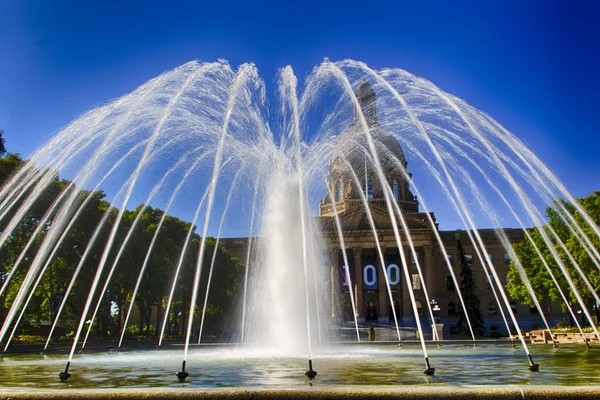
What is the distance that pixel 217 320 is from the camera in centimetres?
8006

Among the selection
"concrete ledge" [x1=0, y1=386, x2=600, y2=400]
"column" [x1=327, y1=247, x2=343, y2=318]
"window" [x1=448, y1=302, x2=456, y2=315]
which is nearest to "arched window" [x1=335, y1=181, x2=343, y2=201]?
"column" [x1=327, y1=247, x2=343, y2=318]

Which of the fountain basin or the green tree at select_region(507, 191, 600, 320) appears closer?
the fountain basin

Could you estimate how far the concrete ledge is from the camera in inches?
281

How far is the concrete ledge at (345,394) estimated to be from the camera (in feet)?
23.4

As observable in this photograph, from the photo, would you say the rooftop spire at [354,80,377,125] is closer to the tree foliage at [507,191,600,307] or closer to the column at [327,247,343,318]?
the tree foliage at [507,191,600,307]

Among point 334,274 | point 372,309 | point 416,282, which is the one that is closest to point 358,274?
point 334,274

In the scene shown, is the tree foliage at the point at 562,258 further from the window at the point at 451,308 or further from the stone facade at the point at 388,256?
the window at the point at 451,308

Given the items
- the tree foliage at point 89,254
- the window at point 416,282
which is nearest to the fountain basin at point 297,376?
the tree foliage at point 89,254

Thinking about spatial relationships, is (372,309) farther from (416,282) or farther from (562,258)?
(562,258)

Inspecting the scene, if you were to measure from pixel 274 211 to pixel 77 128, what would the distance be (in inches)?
297

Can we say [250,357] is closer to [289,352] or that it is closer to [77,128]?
[289,352]

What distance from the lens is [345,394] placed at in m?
7.15

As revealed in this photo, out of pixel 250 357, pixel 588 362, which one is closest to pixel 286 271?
pixel 250 357

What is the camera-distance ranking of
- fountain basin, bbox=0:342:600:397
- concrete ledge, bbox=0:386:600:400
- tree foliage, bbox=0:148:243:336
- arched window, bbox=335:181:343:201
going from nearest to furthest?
concrete ledge, bbox=0:386:600:400 < fountain basin, bbox=0:342:600:397 < tree foliage, bbox=0:148:243:336 < arched window, bbox=335:181:343:201
